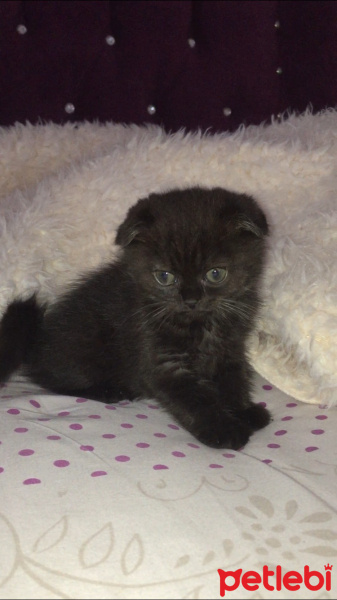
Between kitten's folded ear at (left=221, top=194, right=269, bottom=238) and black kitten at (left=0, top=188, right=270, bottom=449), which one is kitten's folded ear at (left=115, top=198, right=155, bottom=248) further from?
kitten's folded ear at (left=221, top=194, right=269, bottom=238)

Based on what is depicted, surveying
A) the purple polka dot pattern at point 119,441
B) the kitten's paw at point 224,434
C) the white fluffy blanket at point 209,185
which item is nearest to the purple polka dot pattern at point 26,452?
the purple polka dot pattern at point 119,441

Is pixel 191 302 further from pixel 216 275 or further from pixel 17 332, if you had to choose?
pixel 17 332

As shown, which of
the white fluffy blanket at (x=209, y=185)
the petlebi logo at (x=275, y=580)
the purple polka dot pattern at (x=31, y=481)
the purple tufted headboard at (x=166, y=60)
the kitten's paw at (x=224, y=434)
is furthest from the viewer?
the purple tufted headboard at (x=166, y=60)

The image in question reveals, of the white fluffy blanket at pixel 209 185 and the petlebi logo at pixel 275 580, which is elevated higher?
the white fluffy blanket at pixel 209 185

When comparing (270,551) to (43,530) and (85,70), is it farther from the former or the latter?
(85,70)

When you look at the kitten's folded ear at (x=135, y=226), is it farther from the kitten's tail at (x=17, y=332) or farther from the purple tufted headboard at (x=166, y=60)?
the purple tufted headboard at (x=166, y=60)

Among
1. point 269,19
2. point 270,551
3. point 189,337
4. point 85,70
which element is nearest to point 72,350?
point 189,337

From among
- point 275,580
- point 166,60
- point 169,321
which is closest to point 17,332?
point 169,321
